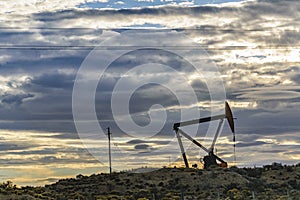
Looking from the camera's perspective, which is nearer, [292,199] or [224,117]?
[292,199]

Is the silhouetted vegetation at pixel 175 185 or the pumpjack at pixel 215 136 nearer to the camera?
the silhouetted vegetation at pixel 175 185

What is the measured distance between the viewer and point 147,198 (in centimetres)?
9412

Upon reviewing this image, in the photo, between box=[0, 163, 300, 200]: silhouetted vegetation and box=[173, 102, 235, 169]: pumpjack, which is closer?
box=[0, 163, 300, 200]: silhouetted vegetation

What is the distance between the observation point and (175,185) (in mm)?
107625

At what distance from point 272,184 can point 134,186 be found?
905 inches

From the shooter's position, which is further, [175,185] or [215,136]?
[215,136]

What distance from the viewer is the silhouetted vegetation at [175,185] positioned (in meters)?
97.0

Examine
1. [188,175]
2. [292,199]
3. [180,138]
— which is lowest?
[292,199]

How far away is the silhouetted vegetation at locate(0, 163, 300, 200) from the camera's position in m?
97.0

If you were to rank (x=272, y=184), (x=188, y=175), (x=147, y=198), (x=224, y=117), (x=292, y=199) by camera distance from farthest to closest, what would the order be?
(x=224, y=117), (x=188, y=175), (x=272, y=184), (x=147, y=198), (x=292, y=199)

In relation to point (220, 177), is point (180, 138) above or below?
above

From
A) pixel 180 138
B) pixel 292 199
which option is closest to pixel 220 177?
pixel 180 138

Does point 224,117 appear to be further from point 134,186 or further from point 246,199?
point 246,199

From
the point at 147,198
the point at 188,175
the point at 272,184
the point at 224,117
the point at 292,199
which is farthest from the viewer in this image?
the point at 224,117
